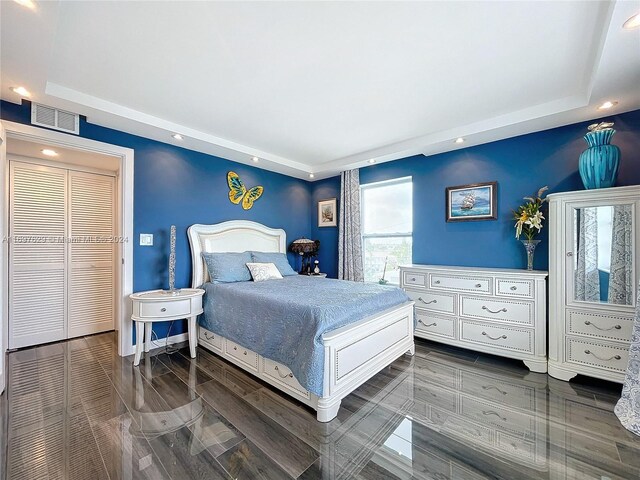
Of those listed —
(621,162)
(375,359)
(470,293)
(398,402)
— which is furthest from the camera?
(470,293)

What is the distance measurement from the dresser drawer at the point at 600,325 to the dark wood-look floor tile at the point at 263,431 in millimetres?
2496

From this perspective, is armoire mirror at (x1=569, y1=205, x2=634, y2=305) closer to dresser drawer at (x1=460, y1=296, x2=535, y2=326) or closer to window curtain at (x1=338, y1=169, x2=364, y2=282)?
dresser drawer at (x1=460, y1=296, x2=535, y2=326)

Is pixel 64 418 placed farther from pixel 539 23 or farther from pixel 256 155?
pixel 539 23

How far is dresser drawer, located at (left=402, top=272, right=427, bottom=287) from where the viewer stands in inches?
128

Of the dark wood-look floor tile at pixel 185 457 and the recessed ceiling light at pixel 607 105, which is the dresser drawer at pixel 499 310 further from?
the dark wood-look floor tile at pixel 185 457

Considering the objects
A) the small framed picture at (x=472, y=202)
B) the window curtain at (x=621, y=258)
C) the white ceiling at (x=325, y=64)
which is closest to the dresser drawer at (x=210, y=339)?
the white ceiling at (x=325, y=64)

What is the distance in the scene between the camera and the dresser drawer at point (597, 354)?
2.19 meters

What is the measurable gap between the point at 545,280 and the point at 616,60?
1.80 meters

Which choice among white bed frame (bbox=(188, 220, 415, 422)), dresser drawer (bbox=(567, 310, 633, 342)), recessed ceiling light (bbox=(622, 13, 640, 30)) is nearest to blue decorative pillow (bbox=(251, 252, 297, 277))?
white bed frame (bbox=(188, 220, 415, 422))

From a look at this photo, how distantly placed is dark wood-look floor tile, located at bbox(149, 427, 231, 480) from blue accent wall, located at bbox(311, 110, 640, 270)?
319 centimetres

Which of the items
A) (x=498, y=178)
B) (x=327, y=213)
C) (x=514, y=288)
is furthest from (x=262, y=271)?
(x=498, y=178)

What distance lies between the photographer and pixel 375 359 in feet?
7.68

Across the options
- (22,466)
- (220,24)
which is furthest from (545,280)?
(22,466)

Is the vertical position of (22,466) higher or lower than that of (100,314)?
lower
